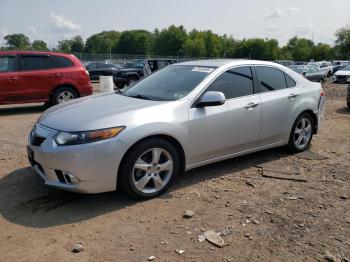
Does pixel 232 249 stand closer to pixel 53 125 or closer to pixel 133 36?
pixel 53 125

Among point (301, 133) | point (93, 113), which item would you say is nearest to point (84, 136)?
point (93, 113)

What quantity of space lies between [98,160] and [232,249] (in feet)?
5.17

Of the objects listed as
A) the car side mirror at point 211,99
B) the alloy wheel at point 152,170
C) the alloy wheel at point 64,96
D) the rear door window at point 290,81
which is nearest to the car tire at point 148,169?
the alloy wheel at point 152,170

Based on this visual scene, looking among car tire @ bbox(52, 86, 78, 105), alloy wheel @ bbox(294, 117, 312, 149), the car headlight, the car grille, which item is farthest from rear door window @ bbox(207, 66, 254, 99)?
car tire @ bbox(52, 86, 78, 105)

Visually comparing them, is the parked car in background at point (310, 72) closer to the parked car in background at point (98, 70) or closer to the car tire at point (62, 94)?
the parked car in background at point (98, 70)

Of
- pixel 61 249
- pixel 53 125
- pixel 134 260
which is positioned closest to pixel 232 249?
pixel 134 260

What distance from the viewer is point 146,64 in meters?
17.6

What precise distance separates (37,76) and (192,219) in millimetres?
7922

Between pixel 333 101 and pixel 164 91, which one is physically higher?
pixel 164 91

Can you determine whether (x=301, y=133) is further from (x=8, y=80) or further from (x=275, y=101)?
(x=8, y=80)

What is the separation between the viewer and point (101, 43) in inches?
4847

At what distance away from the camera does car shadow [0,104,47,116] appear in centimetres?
1082

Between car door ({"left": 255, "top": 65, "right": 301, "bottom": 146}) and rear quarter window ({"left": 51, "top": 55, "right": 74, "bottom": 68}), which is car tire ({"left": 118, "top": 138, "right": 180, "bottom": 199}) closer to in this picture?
car door ({"left": 255, "top": 65, "right": 301, "bottom": 146})

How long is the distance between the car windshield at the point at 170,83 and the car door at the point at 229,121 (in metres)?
0.24
